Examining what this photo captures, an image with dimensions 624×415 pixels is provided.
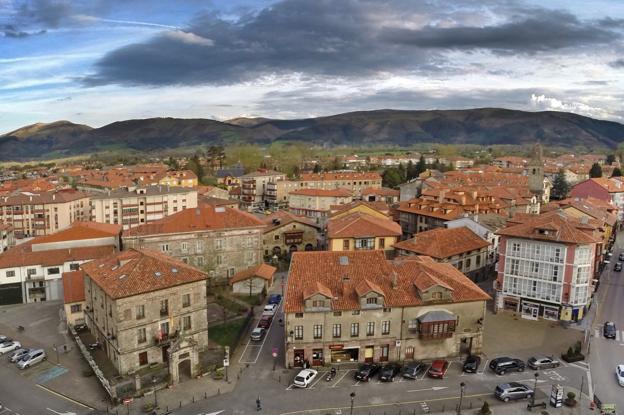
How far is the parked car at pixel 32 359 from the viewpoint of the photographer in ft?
146

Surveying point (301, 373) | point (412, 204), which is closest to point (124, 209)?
point (412, 204)

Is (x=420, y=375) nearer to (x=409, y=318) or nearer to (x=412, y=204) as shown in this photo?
(x=409, y=318)

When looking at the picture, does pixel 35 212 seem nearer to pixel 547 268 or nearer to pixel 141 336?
pixel 141 336

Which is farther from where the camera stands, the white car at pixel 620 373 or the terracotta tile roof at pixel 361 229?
the terracotta tile roof at pixel 361 229

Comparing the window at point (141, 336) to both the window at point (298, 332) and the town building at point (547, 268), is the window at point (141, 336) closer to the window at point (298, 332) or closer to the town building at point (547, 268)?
the window at point (298, 332)

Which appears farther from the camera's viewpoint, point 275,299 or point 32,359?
point 275,299

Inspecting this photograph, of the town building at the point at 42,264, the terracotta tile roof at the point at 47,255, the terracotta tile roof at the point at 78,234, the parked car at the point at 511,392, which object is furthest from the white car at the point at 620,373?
the terracotta tile roof at the point at 78,234

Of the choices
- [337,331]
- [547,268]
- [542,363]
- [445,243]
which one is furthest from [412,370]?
[445,243]

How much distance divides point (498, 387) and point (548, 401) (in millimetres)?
3801

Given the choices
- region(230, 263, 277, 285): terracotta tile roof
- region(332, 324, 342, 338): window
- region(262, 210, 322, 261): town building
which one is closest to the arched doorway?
region(332, 324, 342, 338): window

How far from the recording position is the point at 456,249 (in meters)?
63.9

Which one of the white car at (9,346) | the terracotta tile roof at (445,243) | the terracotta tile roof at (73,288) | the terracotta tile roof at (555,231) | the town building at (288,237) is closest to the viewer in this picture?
the white car at (9,346)

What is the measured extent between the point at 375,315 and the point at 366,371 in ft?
16.5

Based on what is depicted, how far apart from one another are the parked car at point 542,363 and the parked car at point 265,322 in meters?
26.3
